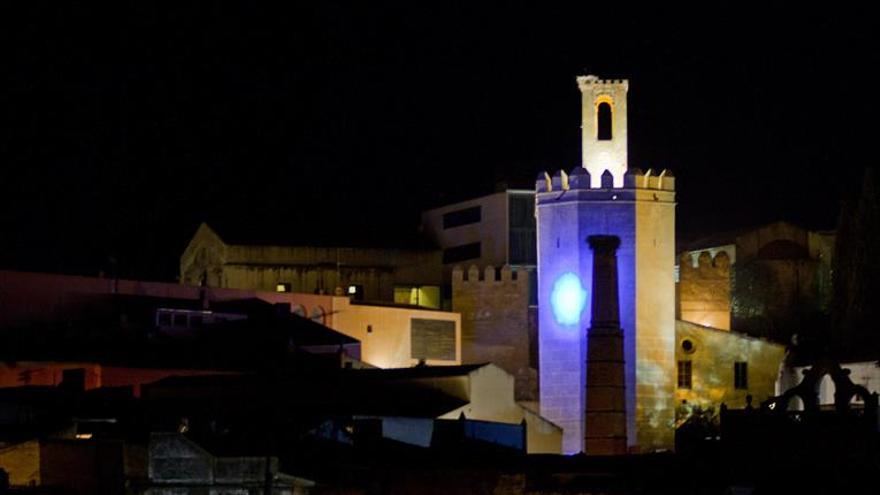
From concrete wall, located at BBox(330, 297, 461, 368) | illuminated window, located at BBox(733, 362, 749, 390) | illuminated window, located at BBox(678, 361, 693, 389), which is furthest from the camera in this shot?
concrete wall, located at BBox(330, 297, 461, 368)

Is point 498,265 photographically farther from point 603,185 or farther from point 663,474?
point 663,474

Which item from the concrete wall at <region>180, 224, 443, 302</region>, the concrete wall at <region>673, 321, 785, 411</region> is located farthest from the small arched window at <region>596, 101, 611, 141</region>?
the concrete wall at <region>180, 224, 443, 302</region>

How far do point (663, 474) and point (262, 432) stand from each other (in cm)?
530

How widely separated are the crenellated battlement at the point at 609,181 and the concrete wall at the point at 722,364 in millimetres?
3438

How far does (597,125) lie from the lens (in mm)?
53875

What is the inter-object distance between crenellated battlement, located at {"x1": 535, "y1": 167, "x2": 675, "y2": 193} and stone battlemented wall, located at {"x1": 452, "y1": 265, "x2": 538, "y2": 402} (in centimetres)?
452

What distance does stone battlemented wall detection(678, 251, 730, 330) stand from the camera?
58219 mm

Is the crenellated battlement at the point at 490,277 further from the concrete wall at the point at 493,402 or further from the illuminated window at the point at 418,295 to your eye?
the concrete wall at the point at 493,402

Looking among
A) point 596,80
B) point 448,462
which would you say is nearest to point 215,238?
point 596,80

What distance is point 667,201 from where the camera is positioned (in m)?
52.3

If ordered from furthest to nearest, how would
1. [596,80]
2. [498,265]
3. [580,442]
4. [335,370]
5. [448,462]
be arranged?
1. [498,265]
2. [596,80]
3. [580,442]
4. [335,370]
5. [448,462]

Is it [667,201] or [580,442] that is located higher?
[667,201]

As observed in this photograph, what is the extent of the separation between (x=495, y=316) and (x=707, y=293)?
18.9ft

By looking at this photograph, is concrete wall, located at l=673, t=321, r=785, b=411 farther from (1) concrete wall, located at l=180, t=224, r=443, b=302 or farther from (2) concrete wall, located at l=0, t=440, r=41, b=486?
(2) concrete wall, located at l=0, t=440, r=41, b=486
